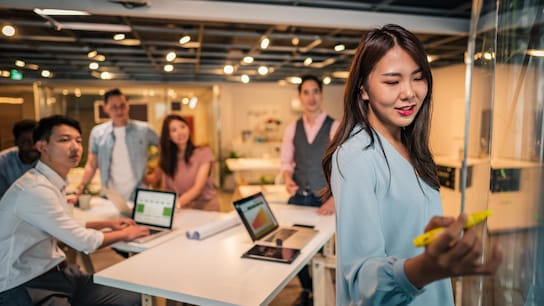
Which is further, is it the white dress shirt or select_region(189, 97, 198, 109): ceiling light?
select_region(189, 97, 198, 109): ceiling light

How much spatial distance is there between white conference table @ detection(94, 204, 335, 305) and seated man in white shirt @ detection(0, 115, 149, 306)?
34 cm

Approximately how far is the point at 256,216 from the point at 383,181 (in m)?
1.32

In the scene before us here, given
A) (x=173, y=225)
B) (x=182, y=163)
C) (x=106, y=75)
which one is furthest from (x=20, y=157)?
(x=106, y=75)

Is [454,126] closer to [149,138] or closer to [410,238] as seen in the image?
[149,138]

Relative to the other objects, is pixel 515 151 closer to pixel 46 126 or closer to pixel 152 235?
pixel 152 235

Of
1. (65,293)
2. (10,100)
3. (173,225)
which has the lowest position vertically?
(65,293)

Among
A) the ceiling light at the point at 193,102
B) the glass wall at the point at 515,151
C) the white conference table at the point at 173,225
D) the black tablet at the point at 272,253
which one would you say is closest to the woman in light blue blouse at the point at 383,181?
the glass wall at the point at 515,151

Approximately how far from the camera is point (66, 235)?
6.14ft

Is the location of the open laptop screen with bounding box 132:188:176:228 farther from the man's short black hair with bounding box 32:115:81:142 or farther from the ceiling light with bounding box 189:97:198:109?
the ceiling light with bounding box 189:97:198:109

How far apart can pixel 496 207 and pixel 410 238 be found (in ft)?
1.79

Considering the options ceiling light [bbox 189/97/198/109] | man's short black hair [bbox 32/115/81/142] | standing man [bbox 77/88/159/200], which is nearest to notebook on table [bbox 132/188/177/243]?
man's short black hair [bbox 32/115/81/142]

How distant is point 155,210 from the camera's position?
7.98ft

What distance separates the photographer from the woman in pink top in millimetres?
3119

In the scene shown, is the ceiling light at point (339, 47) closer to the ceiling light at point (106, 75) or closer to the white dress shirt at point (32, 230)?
the white dress shirt at point (32, 230)
